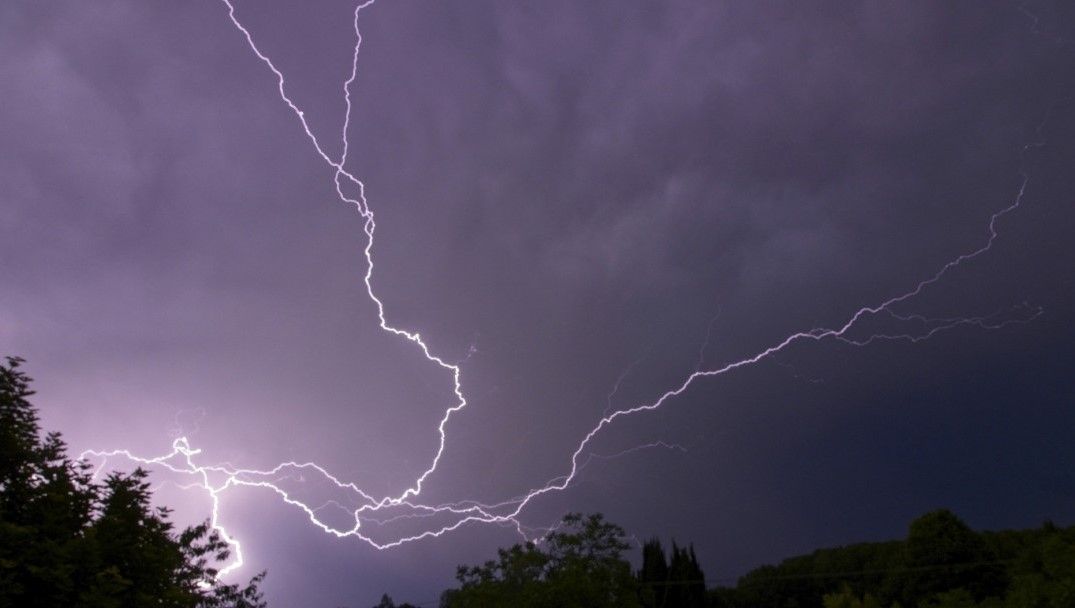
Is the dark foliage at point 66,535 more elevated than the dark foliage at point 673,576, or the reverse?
the dark foliage at point 673,576

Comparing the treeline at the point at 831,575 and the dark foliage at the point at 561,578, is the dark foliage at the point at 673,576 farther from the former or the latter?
the dark foliage at the point at 561,578

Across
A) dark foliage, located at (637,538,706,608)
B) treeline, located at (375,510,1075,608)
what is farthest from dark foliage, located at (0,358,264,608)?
dark foliage, located at (637,538,706,608)

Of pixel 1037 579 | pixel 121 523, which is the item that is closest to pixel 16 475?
pixel 121 523

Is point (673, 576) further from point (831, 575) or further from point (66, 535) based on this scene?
point (66, 535)

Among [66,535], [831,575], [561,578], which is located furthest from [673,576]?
[66,535]

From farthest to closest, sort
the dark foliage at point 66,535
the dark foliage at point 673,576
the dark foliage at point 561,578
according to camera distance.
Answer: the dark foliage at point 673,576 → the dark foliage at point 561,578 → the dark foliage at point 66,535

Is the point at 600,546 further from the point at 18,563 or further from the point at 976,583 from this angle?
the point at 976,583

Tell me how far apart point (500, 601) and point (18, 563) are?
10.1 metres

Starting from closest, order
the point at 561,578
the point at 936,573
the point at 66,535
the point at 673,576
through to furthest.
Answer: the point at 66,535 < the point at 561,578 < the point at 936,573 < the point at 673,576

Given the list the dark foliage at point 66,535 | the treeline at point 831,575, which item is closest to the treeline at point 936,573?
the treeline at point 831,575

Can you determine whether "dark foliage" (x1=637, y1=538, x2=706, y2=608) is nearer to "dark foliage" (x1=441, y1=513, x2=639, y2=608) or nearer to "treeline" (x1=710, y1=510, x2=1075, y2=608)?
"treeline" (x1=710, y1=510, x2=1075, y2=608)

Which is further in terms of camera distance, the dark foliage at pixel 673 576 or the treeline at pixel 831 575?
Answer: the dark foliage at pixel 673 576

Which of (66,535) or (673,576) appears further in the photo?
(673,576)

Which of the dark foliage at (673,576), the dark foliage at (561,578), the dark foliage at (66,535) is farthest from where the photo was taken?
the dark foliage at (673,576)
